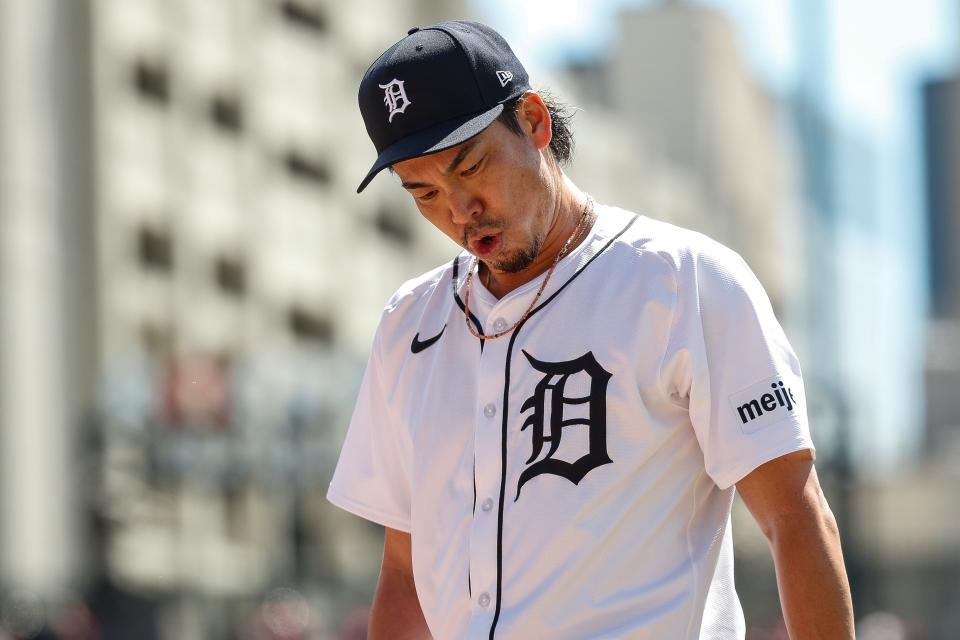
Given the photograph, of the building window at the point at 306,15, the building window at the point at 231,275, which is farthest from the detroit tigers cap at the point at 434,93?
the building window at the point at 306,15

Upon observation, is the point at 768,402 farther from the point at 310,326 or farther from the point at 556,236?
the point at 310,326

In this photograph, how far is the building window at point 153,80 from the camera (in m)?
33.2

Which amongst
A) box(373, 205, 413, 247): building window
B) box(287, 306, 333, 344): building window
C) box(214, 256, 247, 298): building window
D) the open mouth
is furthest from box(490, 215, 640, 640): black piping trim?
box(373, 205, 413, 247): building window

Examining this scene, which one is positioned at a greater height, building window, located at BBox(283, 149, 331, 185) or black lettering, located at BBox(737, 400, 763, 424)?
black lettering, located at BBox(737, 400, 763, 424)

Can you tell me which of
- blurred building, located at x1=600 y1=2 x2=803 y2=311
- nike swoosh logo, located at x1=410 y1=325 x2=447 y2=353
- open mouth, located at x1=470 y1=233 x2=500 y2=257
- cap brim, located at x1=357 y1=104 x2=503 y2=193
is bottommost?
blurred building, located at x1=600 y1=2 x2=803 y2=311

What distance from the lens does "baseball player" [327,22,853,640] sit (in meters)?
2.55

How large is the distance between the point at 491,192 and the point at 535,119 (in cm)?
17

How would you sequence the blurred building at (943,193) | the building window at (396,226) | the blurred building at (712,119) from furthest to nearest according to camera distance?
the blurred building at (943,193), the building window at (396,226), the blurred building at (712,119)

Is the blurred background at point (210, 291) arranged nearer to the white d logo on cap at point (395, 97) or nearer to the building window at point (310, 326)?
the building window at point (310, 326)

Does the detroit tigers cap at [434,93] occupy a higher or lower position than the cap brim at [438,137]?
higher

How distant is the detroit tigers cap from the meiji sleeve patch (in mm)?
576

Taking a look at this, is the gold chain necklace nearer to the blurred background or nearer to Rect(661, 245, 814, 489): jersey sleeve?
Rect(661, 245, 814, 489): jersey sleeve

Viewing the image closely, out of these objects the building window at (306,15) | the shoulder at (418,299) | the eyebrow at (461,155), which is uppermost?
the eyebrow at (461,155)

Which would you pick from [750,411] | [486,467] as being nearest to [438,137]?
[486,467]
